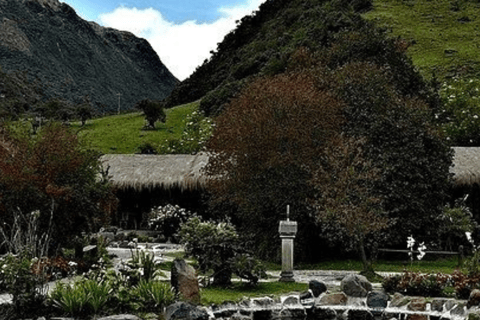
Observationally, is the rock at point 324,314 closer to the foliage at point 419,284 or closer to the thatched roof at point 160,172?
the foliage at point 419,284

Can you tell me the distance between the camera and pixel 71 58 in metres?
138

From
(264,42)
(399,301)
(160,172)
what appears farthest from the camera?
(264,42)

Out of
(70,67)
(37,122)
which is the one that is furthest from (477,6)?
(70,67)

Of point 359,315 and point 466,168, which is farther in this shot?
point 466,168

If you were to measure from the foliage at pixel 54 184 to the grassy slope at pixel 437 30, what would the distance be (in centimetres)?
4140

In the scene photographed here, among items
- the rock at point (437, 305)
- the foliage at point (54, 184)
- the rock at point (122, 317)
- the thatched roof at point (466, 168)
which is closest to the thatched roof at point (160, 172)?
the thatched roof at point (466, 168)

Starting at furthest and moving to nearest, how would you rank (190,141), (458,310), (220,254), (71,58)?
(71,58)
(190,141)
(220,254)
(458,310)

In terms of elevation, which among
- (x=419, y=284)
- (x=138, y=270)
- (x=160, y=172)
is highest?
(x=160, y=172)

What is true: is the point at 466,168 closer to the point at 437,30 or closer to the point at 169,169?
the point at 169,169

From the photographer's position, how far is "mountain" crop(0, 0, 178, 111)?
4739 inches

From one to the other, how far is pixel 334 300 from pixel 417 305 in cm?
180

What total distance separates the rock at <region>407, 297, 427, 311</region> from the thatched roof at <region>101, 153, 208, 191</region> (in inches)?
681

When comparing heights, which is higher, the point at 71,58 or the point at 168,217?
the point at 71,58

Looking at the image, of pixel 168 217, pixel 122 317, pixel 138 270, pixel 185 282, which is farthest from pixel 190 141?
pixel 122 317
